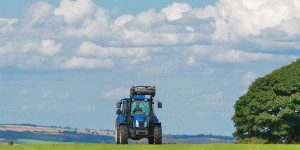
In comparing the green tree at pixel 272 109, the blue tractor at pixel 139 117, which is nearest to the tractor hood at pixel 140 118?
the blue tractor at pixel 139 117

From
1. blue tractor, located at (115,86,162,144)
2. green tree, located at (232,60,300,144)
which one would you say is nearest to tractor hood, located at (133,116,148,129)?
blue tractor, located at (115,86,162,144)

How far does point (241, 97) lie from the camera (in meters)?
103

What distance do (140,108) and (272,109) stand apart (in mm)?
35312

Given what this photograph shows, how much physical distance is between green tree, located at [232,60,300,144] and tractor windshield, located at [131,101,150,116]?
31721 millimetres

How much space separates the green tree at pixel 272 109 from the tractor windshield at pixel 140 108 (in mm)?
31721

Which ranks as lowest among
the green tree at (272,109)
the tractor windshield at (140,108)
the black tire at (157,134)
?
the black tire at (157,134)

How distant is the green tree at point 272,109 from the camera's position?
94.6 meters

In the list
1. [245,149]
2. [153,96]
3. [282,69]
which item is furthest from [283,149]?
[282,69]

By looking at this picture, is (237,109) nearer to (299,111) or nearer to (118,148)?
(299,111)

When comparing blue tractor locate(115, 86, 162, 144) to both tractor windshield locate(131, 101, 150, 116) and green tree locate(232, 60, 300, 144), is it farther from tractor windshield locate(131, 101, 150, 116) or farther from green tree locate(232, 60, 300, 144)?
green tree locate(232, 60, 300, 144)

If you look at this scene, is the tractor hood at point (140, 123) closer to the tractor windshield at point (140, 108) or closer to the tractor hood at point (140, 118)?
the tractor hood at point (140, 118)

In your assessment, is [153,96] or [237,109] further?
[237,109]

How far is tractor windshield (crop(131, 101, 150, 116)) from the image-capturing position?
212ft

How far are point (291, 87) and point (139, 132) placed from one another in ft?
122
